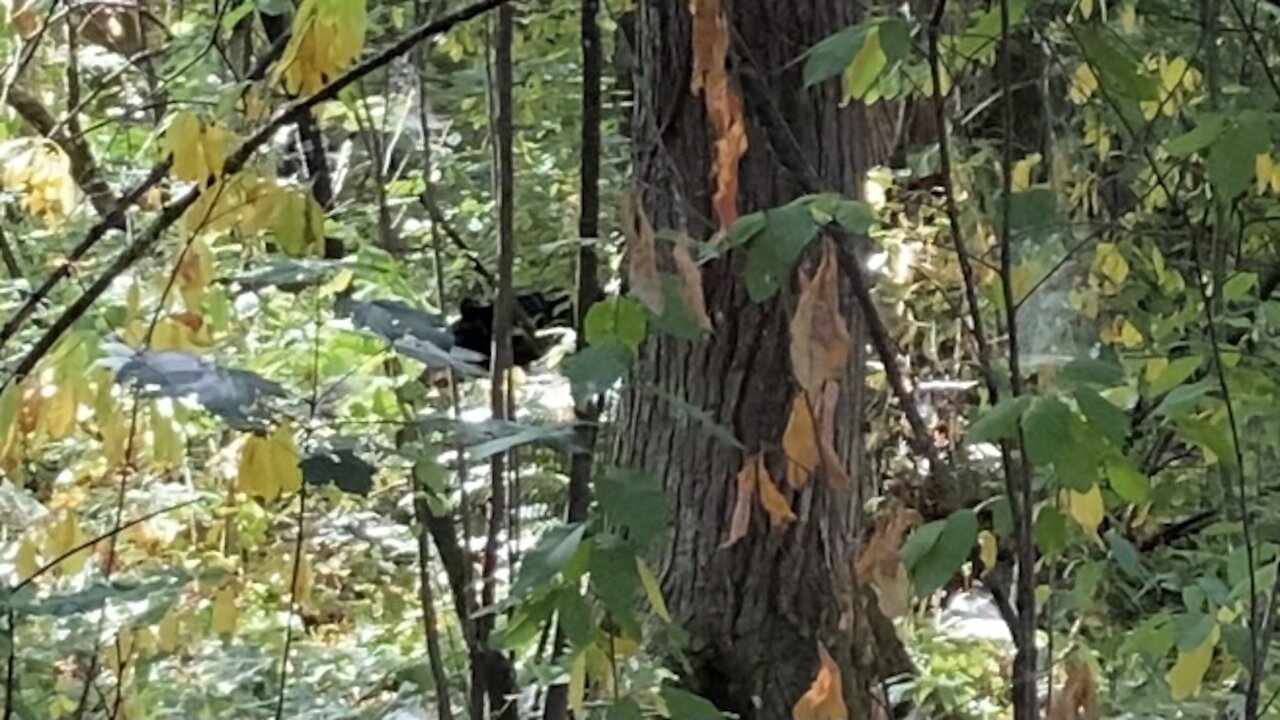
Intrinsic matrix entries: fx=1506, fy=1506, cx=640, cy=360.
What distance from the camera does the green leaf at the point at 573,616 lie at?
0.93m

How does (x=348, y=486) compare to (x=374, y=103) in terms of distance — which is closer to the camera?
(x=348, y=486)

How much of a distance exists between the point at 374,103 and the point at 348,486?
1.45 m

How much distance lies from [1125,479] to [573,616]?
15.1 inches

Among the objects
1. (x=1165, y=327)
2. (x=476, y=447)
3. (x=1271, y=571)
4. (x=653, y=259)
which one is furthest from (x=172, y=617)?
(x=1165, y=327)

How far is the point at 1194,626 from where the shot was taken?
116 cm

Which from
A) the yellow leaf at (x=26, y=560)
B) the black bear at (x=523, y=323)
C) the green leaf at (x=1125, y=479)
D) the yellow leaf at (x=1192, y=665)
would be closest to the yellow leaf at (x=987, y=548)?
the yellow leaf at (x=1192, y=665)

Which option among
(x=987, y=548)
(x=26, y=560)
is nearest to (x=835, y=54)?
(x=987, y=548)

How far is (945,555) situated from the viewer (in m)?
1.01

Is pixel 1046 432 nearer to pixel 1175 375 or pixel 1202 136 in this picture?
pixel 1202 136

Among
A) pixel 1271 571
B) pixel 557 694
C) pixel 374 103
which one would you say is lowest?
pixel 557 694

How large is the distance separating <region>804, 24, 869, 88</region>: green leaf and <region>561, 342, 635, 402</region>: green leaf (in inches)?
10.1

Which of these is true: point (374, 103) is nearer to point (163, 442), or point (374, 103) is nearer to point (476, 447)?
point (163, 442)

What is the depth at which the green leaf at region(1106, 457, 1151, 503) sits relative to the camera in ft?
3.27

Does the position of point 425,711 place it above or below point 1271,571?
below
